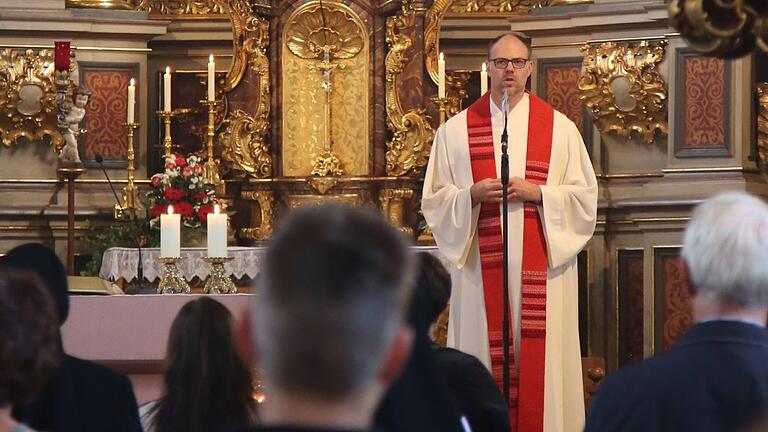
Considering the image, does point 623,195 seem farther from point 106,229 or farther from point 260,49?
point 106,229

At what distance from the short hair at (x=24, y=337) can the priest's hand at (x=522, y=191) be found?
4.59m

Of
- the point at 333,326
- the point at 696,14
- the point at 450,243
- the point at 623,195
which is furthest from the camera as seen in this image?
the point at 623,195

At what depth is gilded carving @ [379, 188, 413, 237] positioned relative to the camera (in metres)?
10.6

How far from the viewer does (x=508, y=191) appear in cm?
719

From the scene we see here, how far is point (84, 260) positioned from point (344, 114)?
2008 millimetres

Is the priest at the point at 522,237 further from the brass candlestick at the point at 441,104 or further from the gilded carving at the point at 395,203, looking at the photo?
the gilded carving at the point at 395,203

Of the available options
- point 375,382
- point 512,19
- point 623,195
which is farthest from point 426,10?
point 375,382

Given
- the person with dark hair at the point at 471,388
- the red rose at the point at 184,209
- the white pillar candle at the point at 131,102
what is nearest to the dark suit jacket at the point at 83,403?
the person with dark hair at the point at 471,388

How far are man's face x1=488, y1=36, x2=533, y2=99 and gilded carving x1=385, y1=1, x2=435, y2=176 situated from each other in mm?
3097

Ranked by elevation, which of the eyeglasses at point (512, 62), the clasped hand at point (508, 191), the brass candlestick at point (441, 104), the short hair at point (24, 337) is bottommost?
the short hair at point (24, 337)

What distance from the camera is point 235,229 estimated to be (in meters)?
10.9

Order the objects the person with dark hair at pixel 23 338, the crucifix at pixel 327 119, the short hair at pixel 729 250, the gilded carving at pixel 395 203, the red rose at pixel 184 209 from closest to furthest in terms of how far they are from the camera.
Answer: the person with dark hair at pixel 23 338
the short hair at pixel 729 250
the red rose at pixel 184 209
the gilded carving at pixel 395 203
the crucifix at pixel 327 119

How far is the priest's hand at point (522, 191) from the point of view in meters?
7.19

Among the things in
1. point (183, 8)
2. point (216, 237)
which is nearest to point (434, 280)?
point (216, 237)
